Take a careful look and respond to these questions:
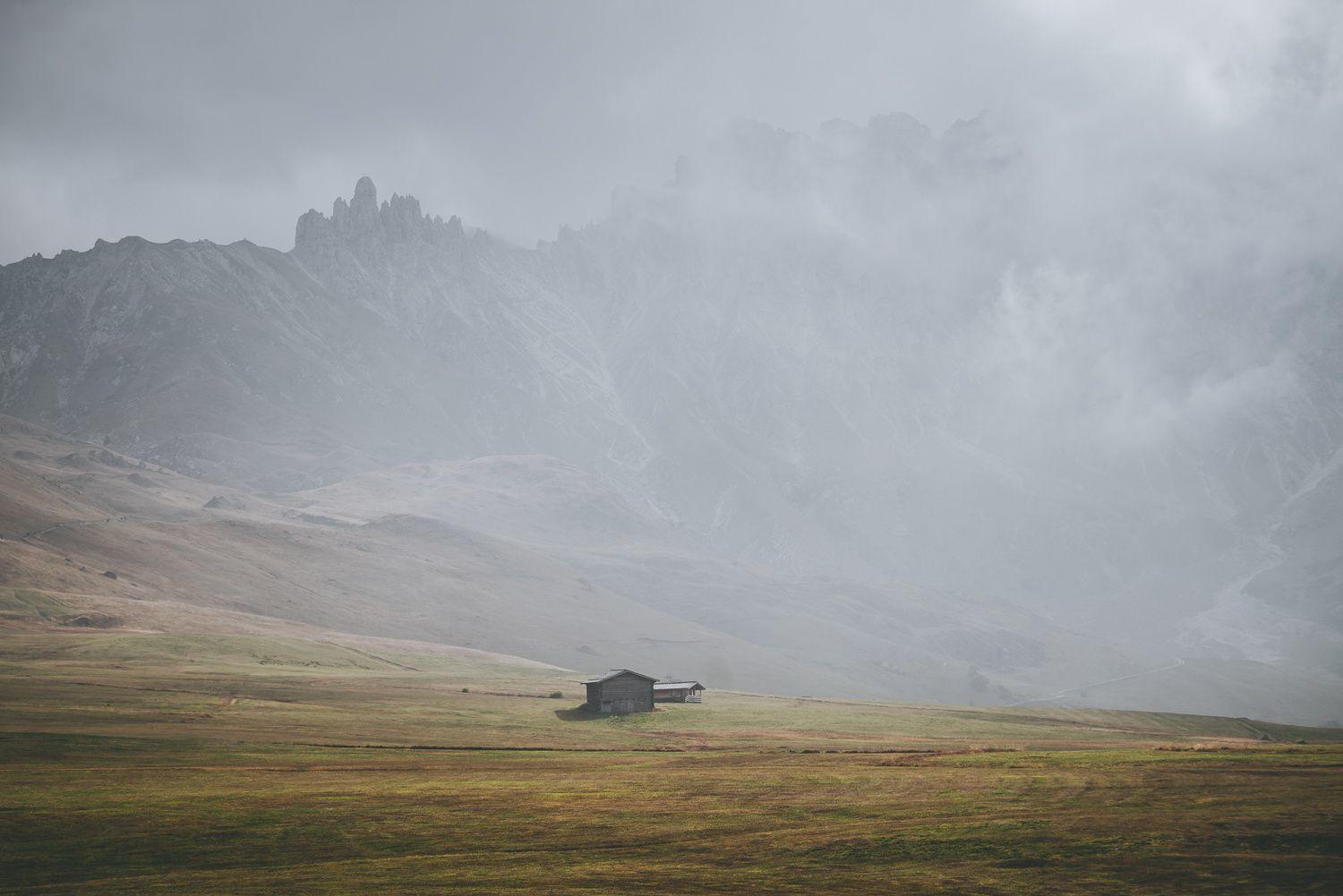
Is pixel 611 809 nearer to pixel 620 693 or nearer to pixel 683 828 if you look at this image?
pixel 683 828

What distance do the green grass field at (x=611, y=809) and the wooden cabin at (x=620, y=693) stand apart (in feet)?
64.9

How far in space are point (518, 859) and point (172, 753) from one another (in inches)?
1352

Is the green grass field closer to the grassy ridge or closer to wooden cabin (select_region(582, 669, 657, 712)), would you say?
the grassy ridge

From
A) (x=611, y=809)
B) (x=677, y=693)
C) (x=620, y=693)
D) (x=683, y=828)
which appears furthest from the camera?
(x=677, y=693)

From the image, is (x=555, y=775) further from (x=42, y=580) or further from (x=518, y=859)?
(x=42, y=580)

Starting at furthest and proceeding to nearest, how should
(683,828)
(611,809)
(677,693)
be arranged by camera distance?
(677,693)
(611,809)
(683,828)

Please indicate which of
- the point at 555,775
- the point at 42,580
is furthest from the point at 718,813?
the point at 42,580

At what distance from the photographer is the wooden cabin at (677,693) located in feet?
373

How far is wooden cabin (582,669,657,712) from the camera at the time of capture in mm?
97000

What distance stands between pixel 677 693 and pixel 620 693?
1699cm

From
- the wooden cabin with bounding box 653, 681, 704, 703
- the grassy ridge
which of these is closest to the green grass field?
the grassy ridge

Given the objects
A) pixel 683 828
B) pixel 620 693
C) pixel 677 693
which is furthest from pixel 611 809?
pixel 677 693

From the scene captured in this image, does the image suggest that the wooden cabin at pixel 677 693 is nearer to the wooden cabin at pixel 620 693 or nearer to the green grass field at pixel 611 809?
the wooden cabin at pixel 620 693

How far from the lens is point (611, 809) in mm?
36562
